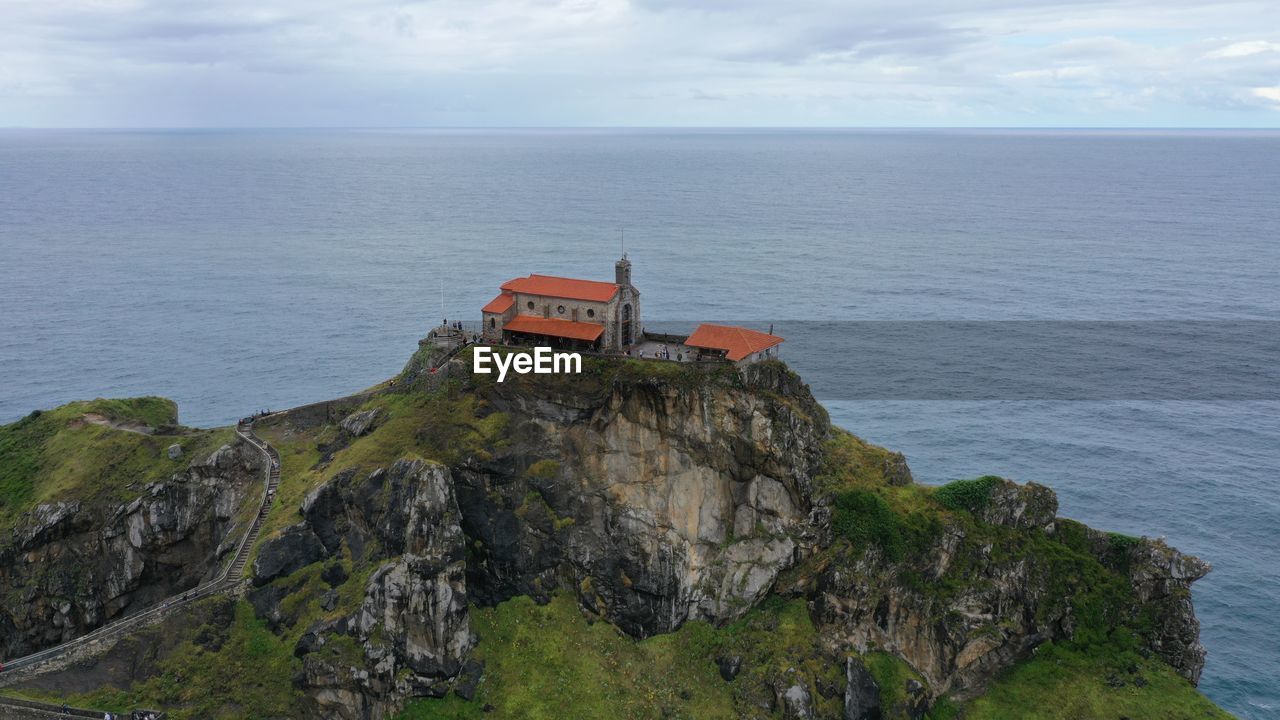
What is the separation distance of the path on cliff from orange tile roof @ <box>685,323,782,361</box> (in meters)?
37.2

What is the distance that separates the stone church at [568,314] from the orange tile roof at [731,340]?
8047 millimetres

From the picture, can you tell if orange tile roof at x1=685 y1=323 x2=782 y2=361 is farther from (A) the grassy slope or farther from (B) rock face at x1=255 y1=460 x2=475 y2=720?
(A) the grassy slope

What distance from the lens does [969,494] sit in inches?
2783

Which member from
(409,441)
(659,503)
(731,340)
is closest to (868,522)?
(659,503)

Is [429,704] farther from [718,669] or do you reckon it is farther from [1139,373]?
[1139,373]

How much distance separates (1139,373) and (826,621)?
78995 mm

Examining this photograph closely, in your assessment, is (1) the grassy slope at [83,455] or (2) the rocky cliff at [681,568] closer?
(2) the rocky cliff at [681,568]

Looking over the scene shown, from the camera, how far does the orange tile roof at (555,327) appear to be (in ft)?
260

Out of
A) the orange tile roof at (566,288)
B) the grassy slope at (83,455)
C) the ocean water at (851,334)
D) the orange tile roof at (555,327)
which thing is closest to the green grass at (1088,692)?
the ocean water at (851,334)

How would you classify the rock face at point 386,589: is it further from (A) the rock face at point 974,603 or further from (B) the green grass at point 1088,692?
(B) the green grass at point 1088,692

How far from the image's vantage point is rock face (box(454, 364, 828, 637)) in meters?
70.8

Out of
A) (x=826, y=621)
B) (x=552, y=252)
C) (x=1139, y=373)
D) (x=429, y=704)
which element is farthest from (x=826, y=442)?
(x=552, y=252)

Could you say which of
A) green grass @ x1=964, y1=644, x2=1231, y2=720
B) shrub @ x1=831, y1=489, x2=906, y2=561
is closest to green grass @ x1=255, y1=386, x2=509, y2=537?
shrub @ x1=831, y1=489, x2=906, y2=561

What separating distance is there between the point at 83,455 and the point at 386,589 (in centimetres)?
3677
